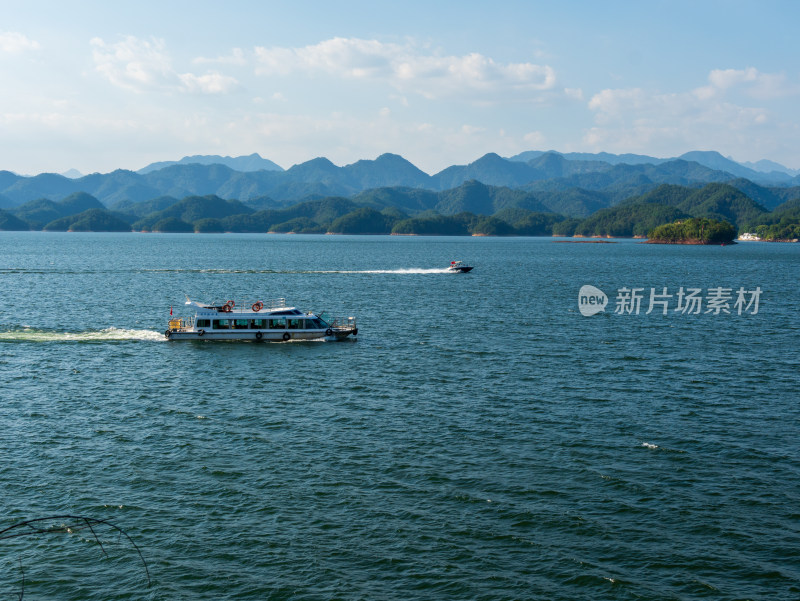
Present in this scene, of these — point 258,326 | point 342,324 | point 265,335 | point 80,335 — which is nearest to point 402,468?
point 265,335

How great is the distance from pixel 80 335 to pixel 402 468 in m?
65.4

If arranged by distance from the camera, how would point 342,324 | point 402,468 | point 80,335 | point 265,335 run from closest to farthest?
point 402,468
point 265,335
point 80,335
point 342,324

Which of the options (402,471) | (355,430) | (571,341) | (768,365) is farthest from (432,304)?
(402,471)

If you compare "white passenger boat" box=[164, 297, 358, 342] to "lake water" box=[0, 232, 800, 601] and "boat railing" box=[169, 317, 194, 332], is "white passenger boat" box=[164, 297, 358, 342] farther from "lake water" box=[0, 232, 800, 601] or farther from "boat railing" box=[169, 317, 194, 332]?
"lake water" box=[0, 232, 800, 601]

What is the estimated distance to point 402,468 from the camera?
45.2 meters

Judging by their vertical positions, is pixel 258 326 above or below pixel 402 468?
above

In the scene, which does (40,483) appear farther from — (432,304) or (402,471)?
(432,304)

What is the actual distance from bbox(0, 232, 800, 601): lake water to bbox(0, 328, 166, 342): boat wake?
2.48ft

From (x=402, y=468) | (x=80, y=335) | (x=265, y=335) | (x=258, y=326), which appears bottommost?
(x=402, y=468)

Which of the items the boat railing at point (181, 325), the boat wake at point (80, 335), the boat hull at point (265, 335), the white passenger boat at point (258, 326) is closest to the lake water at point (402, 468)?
the boat wake at point (80, 335)

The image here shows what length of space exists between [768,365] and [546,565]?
56.0m

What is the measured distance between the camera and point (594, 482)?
4294 centimetres

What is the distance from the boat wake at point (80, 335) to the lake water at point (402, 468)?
76 cm

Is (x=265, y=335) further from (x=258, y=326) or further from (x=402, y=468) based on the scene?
(x=402, y=468)
